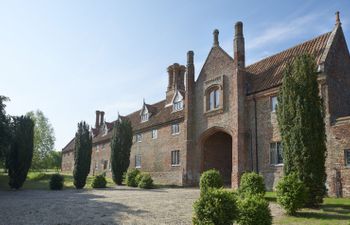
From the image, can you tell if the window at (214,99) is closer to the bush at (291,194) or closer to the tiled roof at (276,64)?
the tiled roof at (276,64)

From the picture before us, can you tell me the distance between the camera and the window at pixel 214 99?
3026 cm

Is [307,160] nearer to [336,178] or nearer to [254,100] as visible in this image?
[336,178]

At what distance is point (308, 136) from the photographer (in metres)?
15.5

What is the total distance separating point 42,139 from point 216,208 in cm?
6513

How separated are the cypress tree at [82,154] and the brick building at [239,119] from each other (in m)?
8.78

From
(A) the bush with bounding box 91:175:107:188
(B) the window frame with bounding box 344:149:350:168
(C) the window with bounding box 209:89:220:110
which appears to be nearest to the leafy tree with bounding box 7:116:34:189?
(A) the bush with bounding box 91:175:107:188

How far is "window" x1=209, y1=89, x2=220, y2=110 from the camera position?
30258 millimetres

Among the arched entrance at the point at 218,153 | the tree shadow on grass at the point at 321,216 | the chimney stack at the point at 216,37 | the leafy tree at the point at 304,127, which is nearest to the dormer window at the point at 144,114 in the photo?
the arched entrance at the point at 218,153

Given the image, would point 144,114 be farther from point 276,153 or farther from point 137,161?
point 276,153

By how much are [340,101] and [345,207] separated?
9.48 metres

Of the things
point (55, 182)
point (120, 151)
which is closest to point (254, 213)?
point (55, 182)

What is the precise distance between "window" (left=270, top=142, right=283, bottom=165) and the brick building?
0.23 ft

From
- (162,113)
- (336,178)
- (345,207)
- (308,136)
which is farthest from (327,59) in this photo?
(162,113)

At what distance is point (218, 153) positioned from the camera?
33000 millimetres
